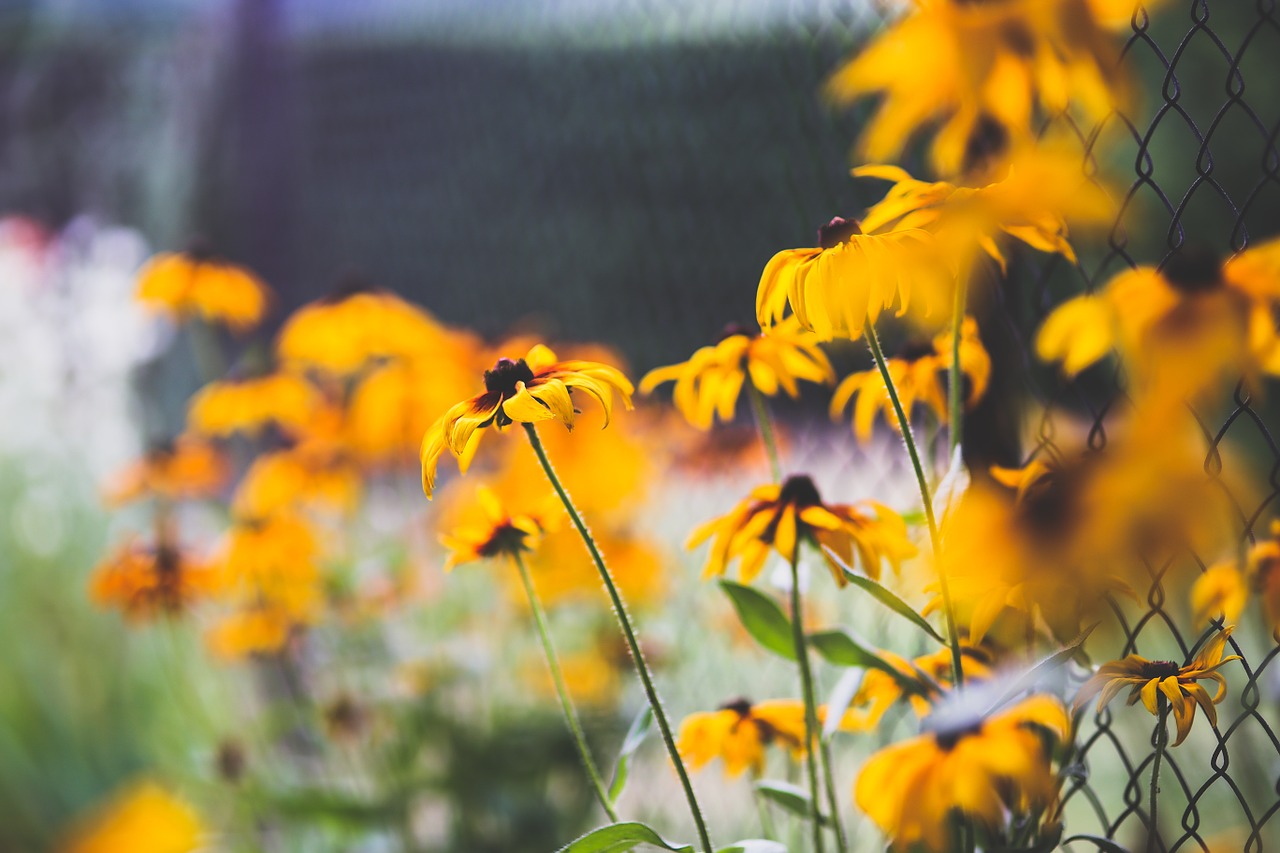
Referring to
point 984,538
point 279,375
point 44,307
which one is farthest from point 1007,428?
point 44,307

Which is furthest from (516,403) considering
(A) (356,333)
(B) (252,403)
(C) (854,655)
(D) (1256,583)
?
(B) (252,403)

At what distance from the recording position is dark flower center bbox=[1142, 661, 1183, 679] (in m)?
0.67

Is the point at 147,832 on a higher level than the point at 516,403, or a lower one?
lower

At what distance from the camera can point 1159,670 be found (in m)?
0.67

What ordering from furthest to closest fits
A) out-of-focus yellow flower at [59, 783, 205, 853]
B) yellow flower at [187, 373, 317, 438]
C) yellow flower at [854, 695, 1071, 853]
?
yellow flower at [187, 373, 317, 438], yellow flower at [854, 695, 1071, 853], out-of-focus yellow flower at [59, 783, 205, 853]

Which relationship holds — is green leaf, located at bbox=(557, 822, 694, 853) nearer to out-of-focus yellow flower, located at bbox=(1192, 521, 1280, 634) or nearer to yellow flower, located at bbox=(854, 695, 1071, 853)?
yellow flower, located at bbox=(854, 695, 1071, 853)

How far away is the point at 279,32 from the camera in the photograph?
3.44m

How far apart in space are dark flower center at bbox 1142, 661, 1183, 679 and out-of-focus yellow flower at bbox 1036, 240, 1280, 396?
0.19 metres

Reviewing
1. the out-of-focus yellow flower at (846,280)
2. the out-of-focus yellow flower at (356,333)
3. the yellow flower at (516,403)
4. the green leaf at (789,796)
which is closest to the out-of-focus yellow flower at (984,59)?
the out-of-focus yellow flower at (846,280)

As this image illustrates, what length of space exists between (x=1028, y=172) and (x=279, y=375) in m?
1.50

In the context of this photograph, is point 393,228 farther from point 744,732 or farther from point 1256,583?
point 1256,583

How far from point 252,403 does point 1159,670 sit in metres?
1.35

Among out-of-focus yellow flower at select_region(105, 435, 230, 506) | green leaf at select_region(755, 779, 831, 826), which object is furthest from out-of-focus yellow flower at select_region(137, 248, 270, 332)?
green leaf at select_region(755, 779, 831, 826)

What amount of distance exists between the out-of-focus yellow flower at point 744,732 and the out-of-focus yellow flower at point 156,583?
93 centimetres
